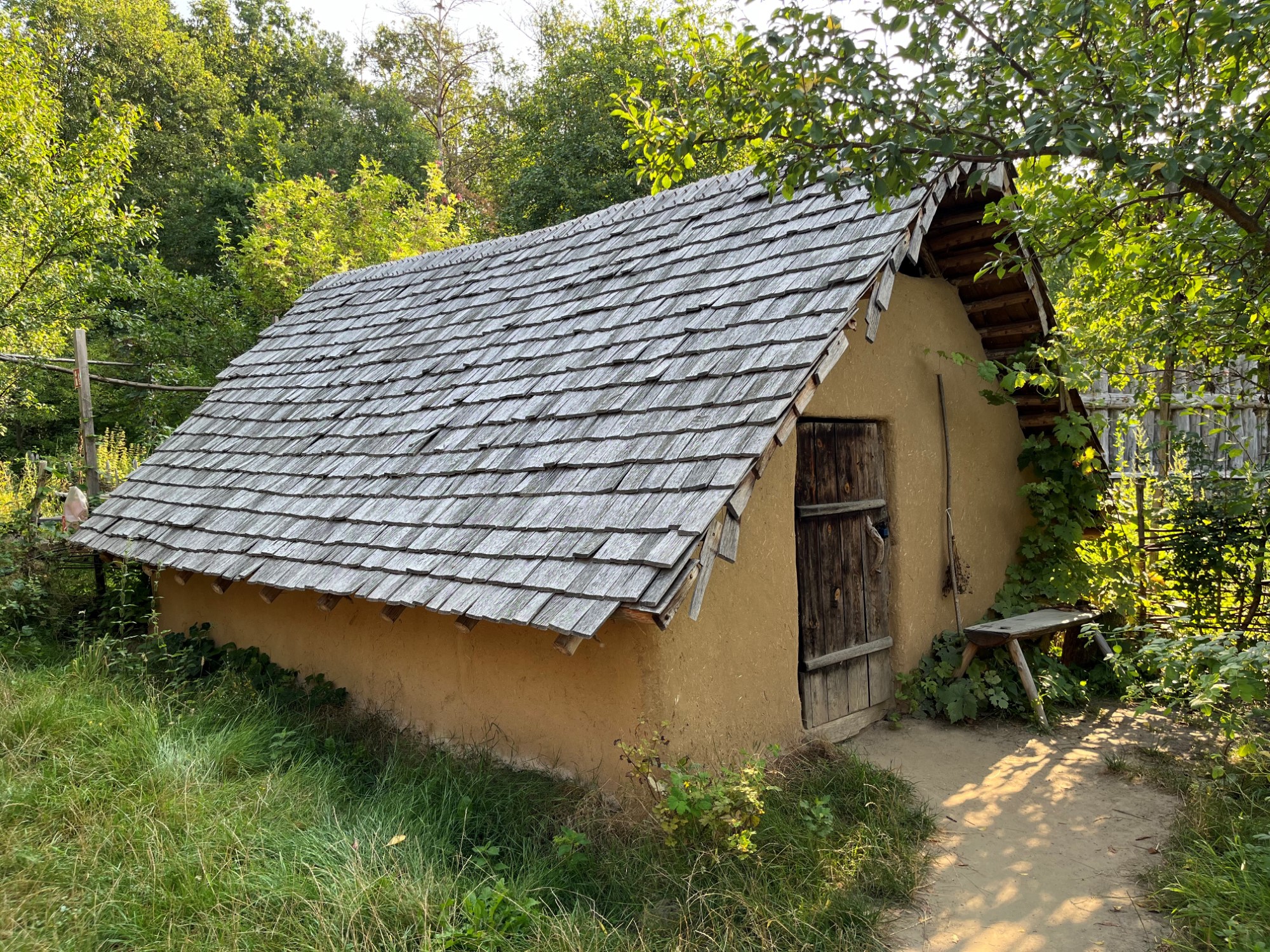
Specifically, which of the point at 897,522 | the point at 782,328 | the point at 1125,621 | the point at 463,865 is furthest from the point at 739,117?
the point at 1125,621

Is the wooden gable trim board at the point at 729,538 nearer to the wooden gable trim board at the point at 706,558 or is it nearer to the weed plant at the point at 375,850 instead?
the wooden gable trim board at the point at 706,558

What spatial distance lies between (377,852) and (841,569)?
11.6 ft

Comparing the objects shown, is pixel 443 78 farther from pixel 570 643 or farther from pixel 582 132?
pixel 570 643

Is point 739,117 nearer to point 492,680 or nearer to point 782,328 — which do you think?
point 782,328

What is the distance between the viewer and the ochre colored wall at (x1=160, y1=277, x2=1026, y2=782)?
14.7ft

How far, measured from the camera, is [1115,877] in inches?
158

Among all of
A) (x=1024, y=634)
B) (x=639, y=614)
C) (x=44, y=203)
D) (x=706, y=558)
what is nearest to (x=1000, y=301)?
(x=1024, y=634)

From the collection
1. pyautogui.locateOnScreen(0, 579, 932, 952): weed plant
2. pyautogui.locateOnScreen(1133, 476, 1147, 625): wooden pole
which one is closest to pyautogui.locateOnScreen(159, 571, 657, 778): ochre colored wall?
pyautogui.locateOnScreen(0, 579, 932, 952): weed plant

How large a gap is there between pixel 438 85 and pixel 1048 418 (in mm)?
24005

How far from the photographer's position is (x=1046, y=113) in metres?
3.51

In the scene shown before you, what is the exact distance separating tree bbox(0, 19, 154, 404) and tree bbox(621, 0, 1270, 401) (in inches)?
360

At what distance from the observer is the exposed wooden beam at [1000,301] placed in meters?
6.68

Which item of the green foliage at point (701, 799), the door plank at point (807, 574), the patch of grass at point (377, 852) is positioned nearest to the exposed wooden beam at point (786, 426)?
the door plank at point (807, 574)

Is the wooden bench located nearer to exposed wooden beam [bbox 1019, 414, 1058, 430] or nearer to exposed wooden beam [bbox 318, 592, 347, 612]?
exposed wooden beam [bbox 1019, 414, 1058, 430]
